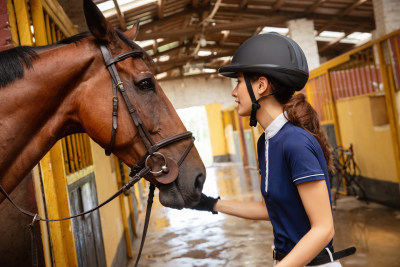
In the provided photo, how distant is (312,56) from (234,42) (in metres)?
5.12

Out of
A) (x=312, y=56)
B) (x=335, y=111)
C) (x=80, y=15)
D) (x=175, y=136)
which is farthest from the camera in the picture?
(x=312, y=56)

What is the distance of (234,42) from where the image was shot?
14.0m

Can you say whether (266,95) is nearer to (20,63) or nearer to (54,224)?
(20,63)

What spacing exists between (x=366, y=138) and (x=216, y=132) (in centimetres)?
1317

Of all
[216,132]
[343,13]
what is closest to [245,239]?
[343,13]

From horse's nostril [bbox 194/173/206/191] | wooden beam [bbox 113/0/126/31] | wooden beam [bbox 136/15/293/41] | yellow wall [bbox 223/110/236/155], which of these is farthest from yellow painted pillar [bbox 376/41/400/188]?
yellow wall [bbox 223/110/236/155]

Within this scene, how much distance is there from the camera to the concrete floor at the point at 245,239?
381 cm

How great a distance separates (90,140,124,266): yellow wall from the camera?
11.0 feet

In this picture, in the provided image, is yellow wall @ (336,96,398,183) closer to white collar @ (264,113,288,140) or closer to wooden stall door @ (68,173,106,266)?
wooden stall door @ (68,173,106,266)

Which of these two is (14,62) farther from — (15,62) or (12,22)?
(12,22)

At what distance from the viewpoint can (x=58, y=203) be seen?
2.09m

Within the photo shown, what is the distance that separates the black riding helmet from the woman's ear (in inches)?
0.6

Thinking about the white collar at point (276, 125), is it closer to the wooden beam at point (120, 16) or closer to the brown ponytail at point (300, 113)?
the brown ponytail at point (300, 113)

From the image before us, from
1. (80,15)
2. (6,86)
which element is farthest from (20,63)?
(80,15)
